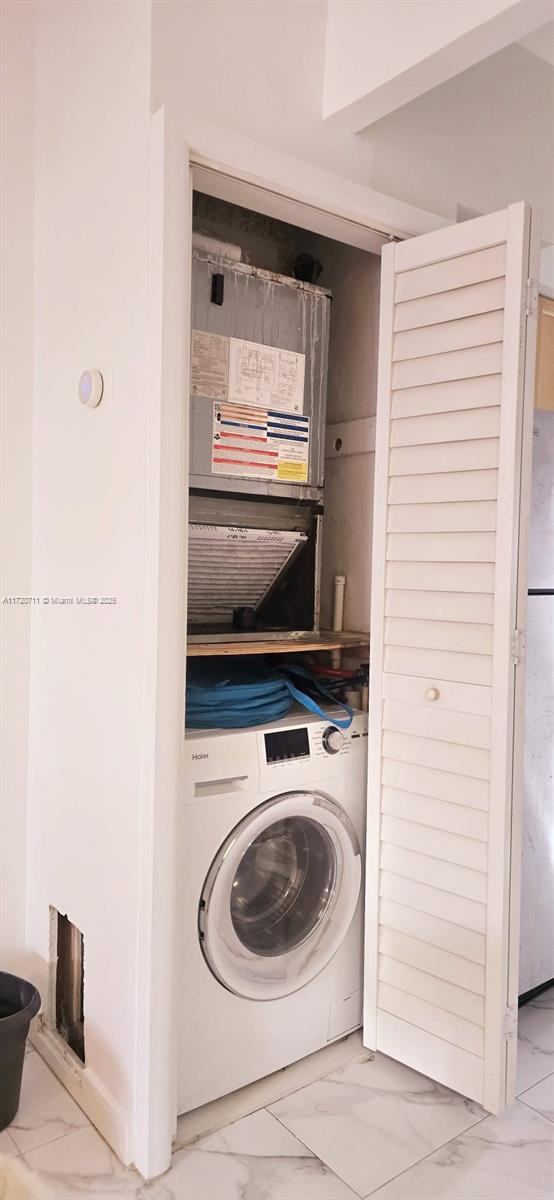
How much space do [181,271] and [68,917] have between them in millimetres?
1589

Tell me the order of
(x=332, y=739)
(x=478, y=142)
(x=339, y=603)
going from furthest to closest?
(x=339, y=603) < (x=478, y=142) < (x=332, y=739)

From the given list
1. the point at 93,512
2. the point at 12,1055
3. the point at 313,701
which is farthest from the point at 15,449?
the point at 12,1055

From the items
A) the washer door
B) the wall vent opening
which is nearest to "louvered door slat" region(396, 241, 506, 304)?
the washer door

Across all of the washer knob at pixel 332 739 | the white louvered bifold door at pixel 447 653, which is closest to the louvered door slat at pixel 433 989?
the white louvered bifold door at pixel 447 653

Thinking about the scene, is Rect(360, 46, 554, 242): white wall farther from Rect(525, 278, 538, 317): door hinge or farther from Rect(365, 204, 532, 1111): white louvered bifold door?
Rect(525, 278, 538, 317): door hinge

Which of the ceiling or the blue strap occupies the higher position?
the ceiling

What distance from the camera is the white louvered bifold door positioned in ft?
6.01

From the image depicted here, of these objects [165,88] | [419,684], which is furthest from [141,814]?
[165,88]

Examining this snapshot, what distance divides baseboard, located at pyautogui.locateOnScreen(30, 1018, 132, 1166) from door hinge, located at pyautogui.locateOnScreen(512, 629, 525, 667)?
1.36 meters

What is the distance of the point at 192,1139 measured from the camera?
1852mm

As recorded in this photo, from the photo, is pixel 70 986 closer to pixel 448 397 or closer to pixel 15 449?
pixel 15 449

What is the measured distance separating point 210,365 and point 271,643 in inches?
28.9

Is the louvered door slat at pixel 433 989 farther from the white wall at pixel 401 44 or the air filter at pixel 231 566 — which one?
the white wall at pixel 401 44

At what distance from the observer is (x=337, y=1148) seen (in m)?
1.84
